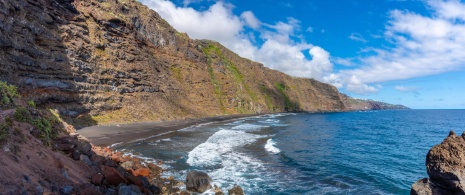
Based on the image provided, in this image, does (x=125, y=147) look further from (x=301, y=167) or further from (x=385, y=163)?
(x=385, y=163)

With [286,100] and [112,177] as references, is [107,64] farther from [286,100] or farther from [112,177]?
[286,100]

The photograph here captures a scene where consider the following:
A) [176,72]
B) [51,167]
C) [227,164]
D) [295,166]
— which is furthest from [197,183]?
[176,72]

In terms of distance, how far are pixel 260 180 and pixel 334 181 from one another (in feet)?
16.3

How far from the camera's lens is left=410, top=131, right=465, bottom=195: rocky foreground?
25.1 feet

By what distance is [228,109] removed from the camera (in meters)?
92.7

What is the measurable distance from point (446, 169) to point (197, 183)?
36.3ft

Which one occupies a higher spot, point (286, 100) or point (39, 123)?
point (286, 100)

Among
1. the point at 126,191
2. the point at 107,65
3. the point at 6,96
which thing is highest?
the point at 107,65

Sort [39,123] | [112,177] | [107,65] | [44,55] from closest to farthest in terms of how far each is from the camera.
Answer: [112,177] < [39,123] < [44,55] < [107,65]

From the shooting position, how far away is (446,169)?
7.91m

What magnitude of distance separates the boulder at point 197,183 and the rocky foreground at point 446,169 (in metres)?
9.72

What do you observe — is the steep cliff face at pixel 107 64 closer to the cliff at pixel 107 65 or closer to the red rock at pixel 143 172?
the cliff at pixel 107 65

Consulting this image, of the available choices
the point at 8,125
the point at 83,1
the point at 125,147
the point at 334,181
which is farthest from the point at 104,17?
the point at 334,181

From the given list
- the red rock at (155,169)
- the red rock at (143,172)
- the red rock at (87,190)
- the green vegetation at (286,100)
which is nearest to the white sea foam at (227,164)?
the red rock at (155,169)
